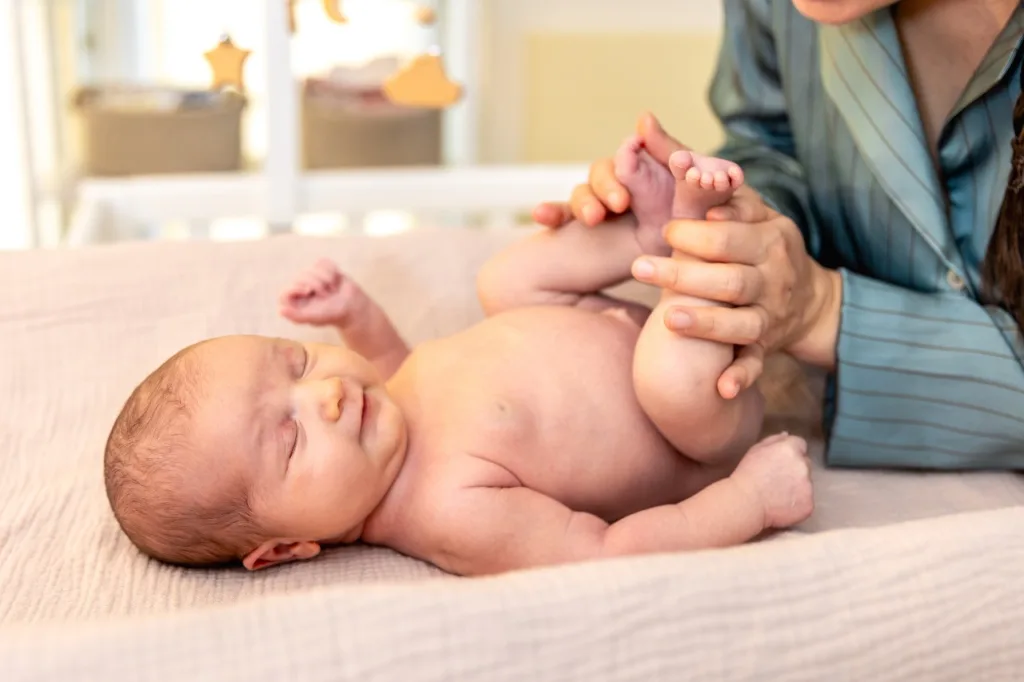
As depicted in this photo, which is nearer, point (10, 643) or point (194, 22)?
point (10, 643)

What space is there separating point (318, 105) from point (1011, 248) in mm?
1403

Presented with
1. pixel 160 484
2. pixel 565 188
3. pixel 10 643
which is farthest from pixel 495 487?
pixel 565 188

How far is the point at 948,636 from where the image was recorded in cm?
63

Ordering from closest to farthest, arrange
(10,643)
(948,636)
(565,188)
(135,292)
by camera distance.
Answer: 1. (10,643)
2. (948,636)
3. (135,292)
4. (565,188)

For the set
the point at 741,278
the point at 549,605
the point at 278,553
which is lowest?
the point at 278,553

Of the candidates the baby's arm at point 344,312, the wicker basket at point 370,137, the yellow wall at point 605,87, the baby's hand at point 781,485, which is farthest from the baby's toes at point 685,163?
the yellow wall at point 605,87

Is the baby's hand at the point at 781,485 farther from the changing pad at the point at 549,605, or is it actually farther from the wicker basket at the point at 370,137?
the wicker basket at the point at 370,137

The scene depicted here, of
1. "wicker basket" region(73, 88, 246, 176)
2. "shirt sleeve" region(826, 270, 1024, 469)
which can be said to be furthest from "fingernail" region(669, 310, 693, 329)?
"wicker basket" region(73, 88, 246, 176)

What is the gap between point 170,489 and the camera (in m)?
0.77

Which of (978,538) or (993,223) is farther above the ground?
(993,223)

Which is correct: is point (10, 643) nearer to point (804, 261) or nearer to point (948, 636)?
point (948, 636)

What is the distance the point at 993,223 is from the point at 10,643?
33.1 inches

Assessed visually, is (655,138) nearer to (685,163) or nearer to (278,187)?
(685,163)

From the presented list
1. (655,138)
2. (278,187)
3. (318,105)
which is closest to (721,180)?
(655,138)
